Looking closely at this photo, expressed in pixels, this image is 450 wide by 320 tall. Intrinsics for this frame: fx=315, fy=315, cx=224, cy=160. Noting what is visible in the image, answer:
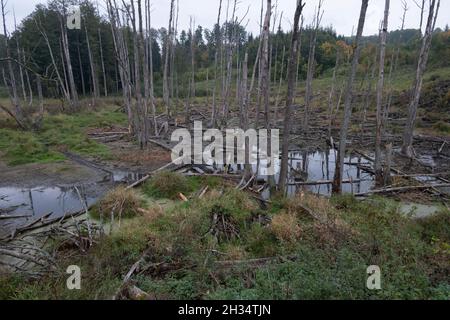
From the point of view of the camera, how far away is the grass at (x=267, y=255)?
404cm

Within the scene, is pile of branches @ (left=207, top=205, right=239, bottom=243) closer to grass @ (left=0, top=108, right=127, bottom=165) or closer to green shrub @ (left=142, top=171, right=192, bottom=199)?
green shrub @ (left=142, top=171, right=192, bottom=199)

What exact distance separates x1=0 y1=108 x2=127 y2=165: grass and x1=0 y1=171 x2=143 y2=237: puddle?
332 centimetres

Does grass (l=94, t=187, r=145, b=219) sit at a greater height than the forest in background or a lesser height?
lesser

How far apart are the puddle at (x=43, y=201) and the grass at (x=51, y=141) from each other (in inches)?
131

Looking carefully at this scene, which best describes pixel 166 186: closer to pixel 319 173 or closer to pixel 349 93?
pixel 349 93

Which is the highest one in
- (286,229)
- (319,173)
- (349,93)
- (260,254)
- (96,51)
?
(96,51)

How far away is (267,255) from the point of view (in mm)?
5648

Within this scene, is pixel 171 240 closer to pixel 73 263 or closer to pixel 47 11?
pixel 73 263

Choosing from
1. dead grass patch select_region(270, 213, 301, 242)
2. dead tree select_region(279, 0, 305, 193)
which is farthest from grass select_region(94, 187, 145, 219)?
dead tree select_region(279, 0, 305, 193)

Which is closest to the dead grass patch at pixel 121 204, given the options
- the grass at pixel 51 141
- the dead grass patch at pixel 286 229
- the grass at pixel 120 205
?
the grass at pixel 120 205

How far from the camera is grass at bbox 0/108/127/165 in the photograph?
13266 millimetres

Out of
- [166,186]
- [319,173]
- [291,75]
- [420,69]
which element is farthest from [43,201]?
[420,69]

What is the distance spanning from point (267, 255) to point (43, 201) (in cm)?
689
